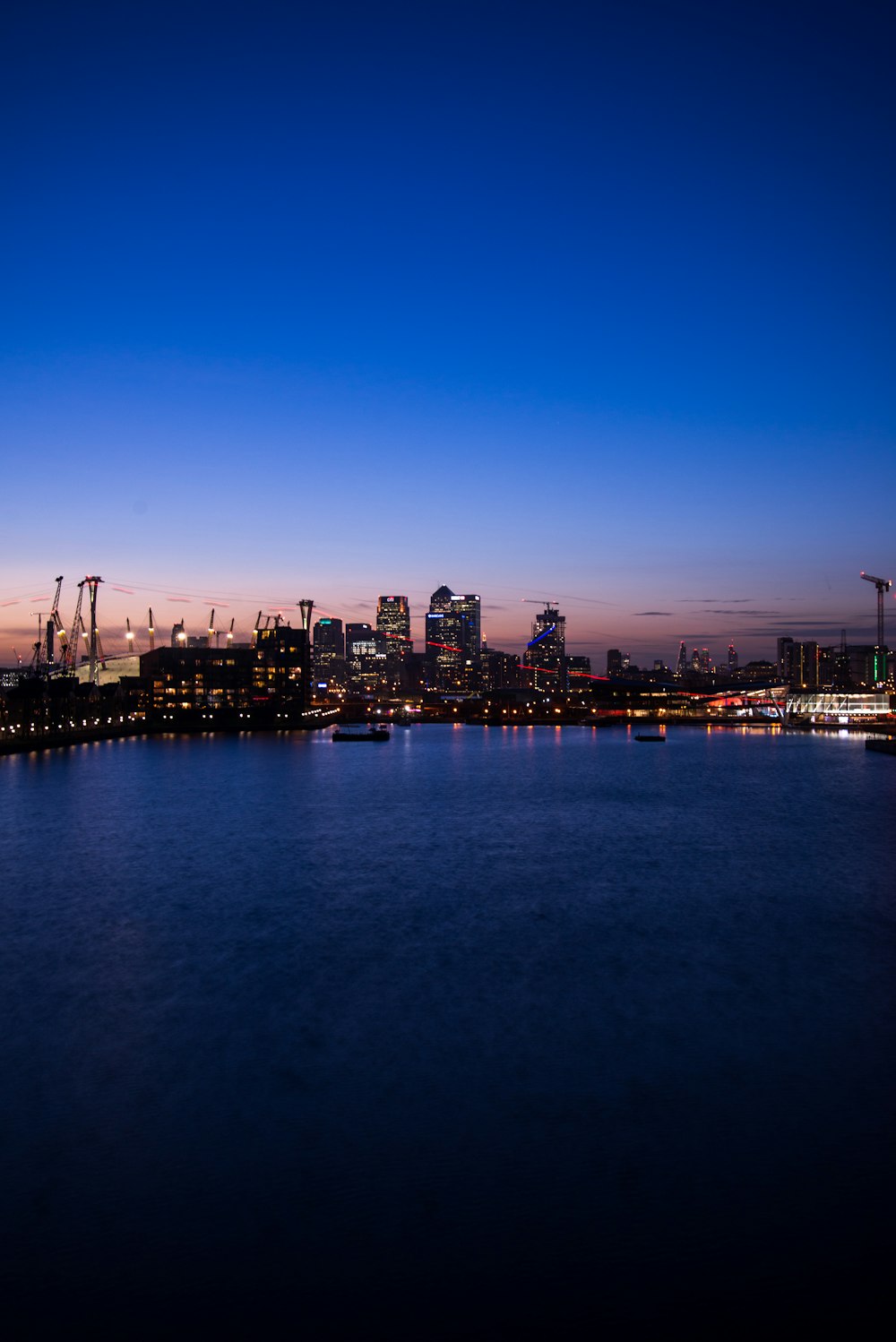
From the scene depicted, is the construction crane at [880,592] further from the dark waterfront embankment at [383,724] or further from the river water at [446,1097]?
the river water at [446,1097]

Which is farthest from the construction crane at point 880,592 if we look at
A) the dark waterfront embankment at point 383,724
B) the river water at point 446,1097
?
the river water at point 446,1097

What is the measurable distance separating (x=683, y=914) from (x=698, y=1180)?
10.2m

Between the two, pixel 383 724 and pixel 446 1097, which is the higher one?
pixel 383 724

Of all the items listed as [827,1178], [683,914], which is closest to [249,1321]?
[827,1178]

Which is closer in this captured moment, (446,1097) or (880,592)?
(446,1097)

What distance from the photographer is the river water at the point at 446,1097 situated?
5.59 metres

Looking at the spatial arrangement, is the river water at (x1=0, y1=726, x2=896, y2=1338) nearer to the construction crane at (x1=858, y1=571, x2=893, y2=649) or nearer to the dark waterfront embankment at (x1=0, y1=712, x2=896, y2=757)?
the dark waterfront embankment at (x1=0, y1=712, x2=896, y2=757)

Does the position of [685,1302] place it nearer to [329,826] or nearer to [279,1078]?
[279,1078]

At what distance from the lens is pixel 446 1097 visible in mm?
8375

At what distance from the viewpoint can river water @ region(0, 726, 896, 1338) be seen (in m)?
5.59

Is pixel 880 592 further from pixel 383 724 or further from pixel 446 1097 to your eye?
pixel 446 1097

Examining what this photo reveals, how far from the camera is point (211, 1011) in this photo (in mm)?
11086

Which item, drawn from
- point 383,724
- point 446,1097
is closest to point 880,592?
point 383,724

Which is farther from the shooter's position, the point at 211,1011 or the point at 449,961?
the point at 449,961
